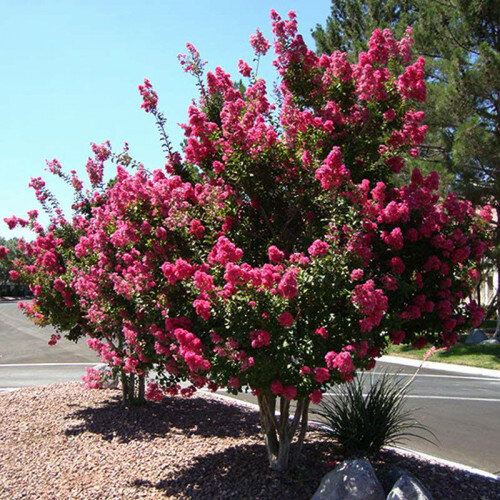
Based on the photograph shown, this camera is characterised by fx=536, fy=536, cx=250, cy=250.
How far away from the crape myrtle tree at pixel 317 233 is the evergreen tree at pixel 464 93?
37.6 feet

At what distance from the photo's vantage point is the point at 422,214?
15.4 ft

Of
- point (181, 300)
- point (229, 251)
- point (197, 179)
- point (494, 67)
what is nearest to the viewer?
point (229, 251)

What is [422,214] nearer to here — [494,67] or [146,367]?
[146,367]

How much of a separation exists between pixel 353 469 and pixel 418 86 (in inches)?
136

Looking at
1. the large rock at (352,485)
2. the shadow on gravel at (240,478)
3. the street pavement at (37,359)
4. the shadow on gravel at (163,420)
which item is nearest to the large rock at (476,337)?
the street pavement at (37,359)

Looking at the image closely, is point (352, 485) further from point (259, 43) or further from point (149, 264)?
point (259, 43)

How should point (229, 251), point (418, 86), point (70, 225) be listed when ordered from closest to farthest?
point (229, 251)
point (418, 86)
point (70, 225)

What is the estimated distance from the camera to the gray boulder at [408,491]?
13.4 ft

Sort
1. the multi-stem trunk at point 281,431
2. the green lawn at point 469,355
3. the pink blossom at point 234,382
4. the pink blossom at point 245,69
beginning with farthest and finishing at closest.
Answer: the green lawn at point 469,355 → the pink blossom at point 245,69 → the multi-stem trunk at point 281,431 → the pink blossom at point 234,382

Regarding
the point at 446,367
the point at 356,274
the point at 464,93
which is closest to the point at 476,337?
the point at 446,367

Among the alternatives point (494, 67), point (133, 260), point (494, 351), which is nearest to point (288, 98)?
point (133, 260)

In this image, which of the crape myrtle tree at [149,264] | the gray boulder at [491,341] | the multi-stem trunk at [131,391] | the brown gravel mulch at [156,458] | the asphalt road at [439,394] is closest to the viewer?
the crape myrtle tree at [149,264]

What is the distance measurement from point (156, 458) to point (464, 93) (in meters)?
15.1

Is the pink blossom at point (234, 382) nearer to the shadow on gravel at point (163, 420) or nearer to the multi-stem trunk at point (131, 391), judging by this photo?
the shadow on gravel at point (163, 420)
